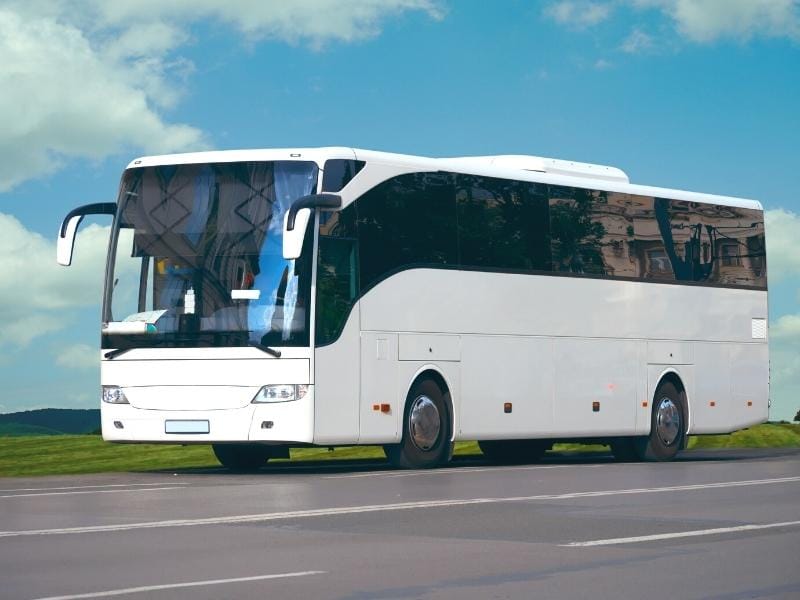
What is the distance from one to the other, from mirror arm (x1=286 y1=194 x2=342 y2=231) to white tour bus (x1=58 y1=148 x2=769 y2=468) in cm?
2

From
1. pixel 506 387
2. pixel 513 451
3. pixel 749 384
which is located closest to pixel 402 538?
pixel 506 387

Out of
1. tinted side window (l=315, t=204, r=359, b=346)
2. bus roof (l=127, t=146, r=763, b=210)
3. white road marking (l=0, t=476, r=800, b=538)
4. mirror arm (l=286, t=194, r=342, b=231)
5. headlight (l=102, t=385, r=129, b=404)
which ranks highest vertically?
bus roof (l=127, t=146, r=763, b=210)

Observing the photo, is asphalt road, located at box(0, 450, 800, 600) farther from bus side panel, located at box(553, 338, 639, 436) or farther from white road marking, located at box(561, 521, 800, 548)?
bus side panel, located at box(553, 338, 639, 436)

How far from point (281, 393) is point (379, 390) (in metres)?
1.57

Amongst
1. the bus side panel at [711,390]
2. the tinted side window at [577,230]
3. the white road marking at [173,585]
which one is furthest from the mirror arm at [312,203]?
the white road marking at [173,585]

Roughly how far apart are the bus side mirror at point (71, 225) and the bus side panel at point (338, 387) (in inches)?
130

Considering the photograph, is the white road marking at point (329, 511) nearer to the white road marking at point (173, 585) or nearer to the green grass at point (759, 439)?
the white road marking at point (173, 585)

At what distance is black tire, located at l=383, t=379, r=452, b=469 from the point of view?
Answer: 21.8m

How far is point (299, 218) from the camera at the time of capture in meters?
19.9

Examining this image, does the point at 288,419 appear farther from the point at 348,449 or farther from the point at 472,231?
the point at 348,449

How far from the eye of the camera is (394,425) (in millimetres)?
21453

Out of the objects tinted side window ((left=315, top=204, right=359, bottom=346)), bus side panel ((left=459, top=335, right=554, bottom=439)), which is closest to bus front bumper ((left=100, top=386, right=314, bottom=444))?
tinted side window ((left=315, top=204, right=359, bottom=346))

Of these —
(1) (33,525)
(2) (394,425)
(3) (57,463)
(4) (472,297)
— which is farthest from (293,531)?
(3) (57,463)

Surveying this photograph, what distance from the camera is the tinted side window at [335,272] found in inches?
799
